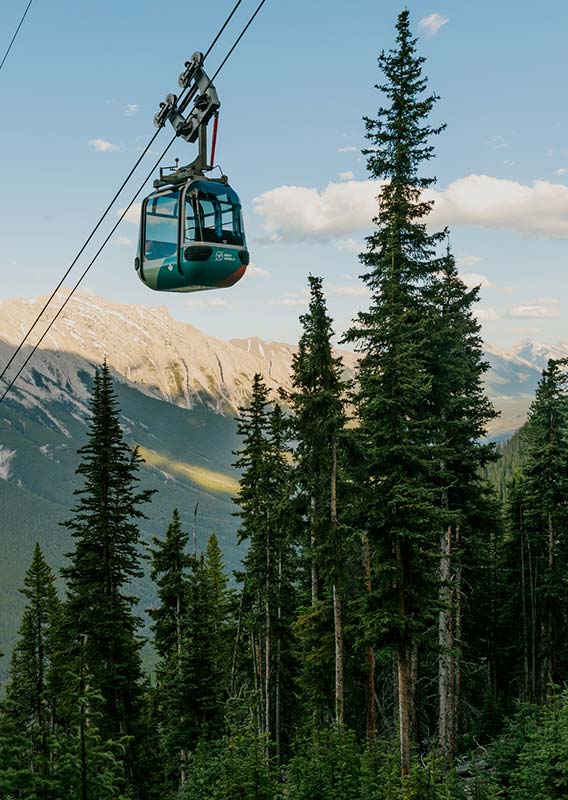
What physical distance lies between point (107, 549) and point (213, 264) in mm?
13697

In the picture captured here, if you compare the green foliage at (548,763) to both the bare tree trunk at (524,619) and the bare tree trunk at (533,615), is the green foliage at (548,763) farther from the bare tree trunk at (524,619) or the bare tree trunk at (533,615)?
the bare tree trunk at (524,619)

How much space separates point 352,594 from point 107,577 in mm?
8616

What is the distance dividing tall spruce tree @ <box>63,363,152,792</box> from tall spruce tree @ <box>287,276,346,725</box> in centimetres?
664

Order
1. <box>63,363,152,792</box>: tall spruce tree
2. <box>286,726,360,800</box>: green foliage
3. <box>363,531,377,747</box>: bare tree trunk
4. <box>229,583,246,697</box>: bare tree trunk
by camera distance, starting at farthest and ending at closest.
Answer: <box>229,583,246,697</box>: bare tree trunk
<box>63,363,152,792</box>: tall spruce tree
<box>363,531,377,747</box>: bare tree trunk
<box>286,726,360,800</box>: green foliage

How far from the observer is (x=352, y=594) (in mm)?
22609

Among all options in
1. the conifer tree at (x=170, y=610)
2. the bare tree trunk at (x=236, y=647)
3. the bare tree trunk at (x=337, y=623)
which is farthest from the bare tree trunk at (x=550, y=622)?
the conifer tree at (x=170, y=610)

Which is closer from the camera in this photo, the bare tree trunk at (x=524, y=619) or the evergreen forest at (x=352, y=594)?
the evergreen forest at (x=352, y=594)

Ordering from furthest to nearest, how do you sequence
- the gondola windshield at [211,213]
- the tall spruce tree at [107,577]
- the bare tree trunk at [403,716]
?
the tall spruce tree at [107,577]
the bare tree trunk at [403,716]
the gondola windshield at [211,213]

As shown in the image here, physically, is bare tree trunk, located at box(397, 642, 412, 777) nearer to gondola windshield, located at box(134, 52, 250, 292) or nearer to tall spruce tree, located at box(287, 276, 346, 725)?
tall spruce tree, located at box(287, 276, 346, 725)

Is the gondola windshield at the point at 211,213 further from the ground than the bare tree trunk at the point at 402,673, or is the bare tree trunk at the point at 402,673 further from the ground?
the gondola windshield at the point at 211,213

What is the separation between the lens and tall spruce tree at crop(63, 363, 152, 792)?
77.8 ft

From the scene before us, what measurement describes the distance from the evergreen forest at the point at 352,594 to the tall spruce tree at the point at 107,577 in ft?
0.26

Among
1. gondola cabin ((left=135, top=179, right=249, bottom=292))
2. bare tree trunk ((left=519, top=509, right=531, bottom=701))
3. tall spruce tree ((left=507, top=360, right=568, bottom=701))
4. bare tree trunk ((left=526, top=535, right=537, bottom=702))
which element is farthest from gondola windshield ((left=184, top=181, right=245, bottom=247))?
bare tree trunk ((left=519, top=509, right=531, bottom=701))

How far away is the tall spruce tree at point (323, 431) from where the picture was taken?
19953 mm
